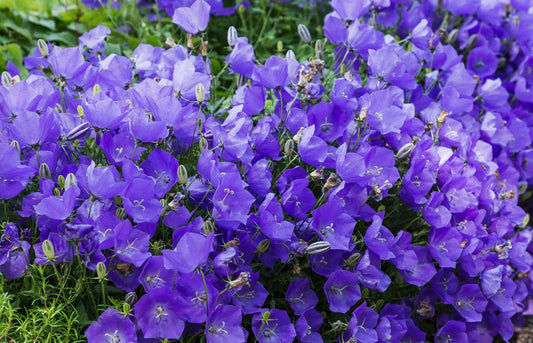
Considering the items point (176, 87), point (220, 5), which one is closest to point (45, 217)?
point (176, 87)

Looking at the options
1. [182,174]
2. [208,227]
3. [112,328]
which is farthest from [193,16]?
[112,328]

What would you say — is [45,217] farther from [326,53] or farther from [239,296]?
[326,53]

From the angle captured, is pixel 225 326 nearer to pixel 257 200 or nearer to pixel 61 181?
pixel 257 200

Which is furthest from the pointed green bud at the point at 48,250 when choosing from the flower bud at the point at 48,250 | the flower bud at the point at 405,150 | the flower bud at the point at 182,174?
the flower bud at the point at 405,150

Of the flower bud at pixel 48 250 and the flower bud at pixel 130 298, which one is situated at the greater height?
the flower bud at pixel 48 250

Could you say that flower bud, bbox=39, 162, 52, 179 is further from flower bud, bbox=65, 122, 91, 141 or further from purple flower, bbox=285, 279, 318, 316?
purple flower, bbox=285, 279, 318, 316

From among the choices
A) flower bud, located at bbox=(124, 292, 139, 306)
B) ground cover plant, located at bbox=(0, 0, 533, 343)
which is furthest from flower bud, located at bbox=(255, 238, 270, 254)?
flower bud, located at bbox=(124, 292, 139, 306)

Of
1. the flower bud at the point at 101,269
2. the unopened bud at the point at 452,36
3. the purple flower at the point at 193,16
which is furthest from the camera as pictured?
the unopened bud at the point at 452,36

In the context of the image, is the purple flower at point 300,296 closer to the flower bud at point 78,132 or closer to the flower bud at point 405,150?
the flower bud at point 405,150
